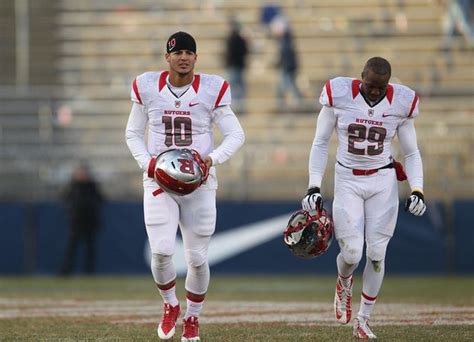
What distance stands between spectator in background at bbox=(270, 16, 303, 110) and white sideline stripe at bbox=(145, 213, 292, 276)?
3.11 m

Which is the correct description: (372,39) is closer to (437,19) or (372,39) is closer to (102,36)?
(437,19)

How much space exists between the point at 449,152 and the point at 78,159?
5537 millimetres

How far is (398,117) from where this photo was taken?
7879 mm

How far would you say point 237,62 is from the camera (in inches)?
757

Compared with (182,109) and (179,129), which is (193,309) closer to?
(179,129)

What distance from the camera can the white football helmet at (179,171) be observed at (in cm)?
709

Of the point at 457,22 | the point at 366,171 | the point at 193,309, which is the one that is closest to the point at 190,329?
the point at 193,309

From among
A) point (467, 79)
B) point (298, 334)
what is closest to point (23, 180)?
point (467, 79)

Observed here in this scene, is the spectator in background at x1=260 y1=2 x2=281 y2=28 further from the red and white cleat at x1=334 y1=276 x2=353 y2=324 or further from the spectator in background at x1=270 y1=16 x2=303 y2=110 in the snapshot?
the red and white cleat at x1=334 y1=276 x2=353 y2=324

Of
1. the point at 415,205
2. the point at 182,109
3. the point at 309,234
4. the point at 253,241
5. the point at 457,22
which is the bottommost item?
the point at 253,241

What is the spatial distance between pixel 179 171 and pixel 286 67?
12.5m

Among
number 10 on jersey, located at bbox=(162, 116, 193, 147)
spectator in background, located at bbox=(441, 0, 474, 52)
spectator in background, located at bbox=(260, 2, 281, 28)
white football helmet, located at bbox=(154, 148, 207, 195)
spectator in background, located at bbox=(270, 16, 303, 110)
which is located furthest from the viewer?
spectator in background, located at bbox=(260, 2, 281, 28)

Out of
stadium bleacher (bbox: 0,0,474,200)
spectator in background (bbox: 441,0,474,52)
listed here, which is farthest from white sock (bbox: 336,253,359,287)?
spectator in background (bbox: 441,0,474,52)

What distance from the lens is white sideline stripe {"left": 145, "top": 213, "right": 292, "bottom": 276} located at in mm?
17000
